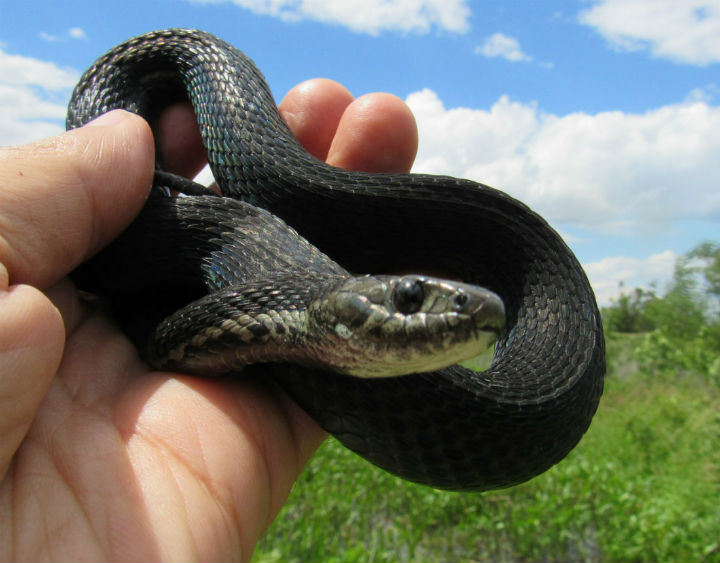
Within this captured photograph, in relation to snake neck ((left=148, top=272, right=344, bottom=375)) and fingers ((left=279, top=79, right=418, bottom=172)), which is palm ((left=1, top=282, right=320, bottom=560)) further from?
fingers ((left=279, top=79, right=418, bottom=172))

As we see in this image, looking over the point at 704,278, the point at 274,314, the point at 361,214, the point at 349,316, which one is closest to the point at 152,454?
the point at 274,314

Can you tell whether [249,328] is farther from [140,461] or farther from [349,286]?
[140,461]

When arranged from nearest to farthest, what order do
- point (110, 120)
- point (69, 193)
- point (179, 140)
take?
point (69, 193)
point (110, 120)
point (179, 140)

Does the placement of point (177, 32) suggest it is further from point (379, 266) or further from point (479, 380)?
point (479, 380)

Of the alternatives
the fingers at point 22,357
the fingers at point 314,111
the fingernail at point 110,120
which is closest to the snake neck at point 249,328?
the fingers at point 22,357

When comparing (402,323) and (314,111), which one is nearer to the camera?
(402,323)

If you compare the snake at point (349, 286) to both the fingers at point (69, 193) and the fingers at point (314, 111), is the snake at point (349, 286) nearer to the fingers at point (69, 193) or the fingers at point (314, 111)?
the fingers at point (69, 193)

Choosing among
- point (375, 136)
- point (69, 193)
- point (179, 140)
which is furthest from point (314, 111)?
point (69, 193)
